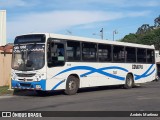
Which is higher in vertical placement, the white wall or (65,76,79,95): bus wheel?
the white wall

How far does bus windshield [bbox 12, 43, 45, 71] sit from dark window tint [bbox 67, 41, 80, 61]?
5.99ft

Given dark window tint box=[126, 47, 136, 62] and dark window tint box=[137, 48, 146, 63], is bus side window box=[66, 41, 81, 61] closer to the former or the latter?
dark window tint box=[126, 47, 136, 62]

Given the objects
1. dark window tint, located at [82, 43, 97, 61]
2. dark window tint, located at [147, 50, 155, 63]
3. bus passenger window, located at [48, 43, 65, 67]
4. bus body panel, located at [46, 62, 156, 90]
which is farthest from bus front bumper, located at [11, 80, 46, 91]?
dark window tint, located at [147, 50, 155, 63]

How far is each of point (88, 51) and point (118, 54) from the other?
3.57 m

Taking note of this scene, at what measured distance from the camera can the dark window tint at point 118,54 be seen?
24562mm

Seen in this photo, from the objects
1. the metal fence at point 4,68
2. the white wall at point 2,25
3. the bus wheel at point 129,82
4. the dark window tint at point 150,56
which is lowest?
the bus wheel at point 129,82

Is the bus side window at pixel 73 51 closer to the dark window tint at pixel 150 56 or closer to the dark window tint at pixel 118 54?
the dark window tint at pixel 118 54

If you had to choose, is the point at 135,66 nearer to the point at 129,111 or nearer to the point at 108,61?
the point at 108,61

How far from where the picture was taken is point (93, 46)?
73.8 feet

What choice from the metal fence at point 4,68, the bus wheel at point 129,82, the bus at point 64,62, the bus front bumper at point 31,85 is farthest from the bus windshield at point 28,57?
the bus wheel at point 129,82

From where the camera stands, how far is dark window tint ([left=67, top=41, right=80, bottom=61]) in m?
20.4

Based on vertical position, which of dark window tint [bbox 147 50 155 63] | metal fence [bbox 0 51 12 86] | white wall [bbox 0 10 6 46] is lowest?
metal fence [bbox 0 51 12 86]

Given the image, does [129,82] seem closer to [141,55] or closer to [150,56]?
[141,55]

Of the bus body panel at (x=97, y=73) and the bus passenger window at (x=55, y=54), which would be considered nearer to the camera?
the bus passenger window at (x=55, y=54)
